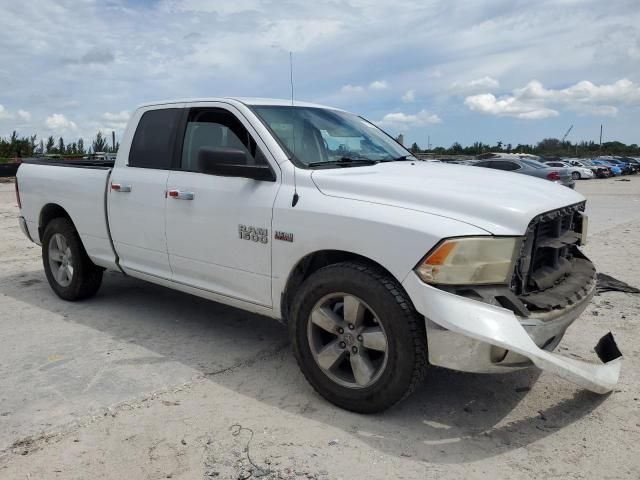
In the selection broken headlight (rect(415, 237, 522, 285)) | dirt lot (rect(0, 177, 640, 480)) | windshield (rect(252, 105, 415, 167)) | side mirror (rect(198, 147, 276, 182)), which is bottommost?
dirt lot (rect(0, 177, 640, 480))

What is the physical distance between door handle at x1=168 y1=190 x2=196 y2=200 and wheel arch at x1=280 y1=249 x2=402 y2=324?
1058 mm

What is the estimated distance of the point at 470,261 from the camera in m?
2.79

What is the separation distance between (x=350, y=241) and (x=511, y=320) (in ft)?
3.08

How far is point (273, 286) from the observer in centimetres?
364

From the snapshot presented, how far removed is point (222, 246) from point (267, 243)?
447 millimetres

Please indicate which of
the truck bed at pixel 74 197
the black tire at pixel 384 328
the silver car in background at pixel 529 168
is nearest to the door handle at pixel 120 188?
the truck bed at pixel 74 197

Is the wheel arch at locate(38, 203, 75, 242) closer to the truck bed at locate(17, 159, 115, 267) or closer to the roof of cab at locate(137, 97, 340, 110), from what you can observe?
the truck bed at locate(17, 159, 115, 267)

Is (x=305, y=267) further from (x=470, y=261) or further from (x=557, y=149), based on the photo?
(x=557, y=149)

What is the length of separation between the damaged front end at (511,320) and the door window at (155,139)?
2487 mm

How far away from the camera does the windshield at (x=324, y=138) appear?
382cm

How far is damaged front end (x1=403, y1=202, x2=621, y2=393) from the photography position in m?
2.74

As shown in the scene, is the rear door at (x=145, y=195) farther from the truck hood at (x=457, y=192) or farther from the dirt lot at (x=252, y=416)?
the truck hood at (x=457, y=192)

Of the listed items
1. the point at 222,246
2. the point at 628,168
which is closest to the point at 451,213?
the point at 222,246

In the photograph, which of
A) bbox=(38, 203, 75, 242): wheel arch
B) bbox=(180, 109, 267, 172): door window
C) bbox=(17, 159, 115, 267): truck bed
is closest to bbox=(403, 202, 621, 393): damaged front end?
bbox=(180, 109, 267, 172): door window
